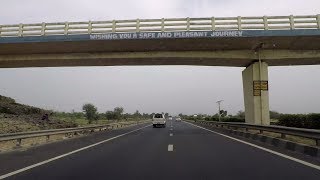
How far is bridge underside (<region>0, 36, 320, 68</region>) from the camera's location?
2958cm

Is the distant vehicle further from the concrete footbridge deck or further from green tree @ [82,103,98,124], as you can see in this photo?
green tree @ [82,103,98,124]

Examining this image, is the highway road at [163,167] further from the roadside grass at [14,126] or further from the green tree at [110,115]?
the green tree at [110,115]

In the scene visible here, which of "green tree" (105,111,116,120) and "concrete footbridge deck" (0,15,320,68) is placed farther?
"green tree" (105,111,116,120)

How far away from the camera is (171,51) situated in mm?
31641

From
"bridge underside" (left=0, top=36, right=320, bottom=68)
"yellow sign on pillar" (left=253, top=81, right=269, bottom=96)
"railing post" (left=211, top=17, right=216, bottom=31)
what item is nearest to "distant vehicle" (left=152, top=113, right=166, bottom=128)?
"bridge underside" (left=0, top=36, right=320, bottom=68)

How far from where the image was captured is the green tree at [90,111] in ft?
300

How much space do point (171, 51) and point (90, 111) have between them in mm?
62618

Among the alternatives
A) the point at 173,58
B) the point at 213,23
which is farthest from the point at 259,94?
the point at 173,58

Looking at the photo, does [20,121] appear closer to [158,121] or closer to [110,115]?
[158,121]

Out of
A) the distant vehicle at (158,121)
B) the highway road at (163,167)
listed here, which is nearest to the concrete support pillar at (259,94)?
the highway road at (163,167)

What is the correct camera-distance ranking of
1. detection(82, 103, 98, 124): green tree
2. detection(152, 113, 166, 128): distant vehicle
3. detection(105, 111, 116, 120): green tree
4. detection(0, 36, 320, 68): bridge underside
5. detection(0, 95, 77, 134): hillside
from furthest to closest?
detection(105, 111, 116, 120): green tree
detection(82, 103, 98, 124): green tree
detection(152, 113, 166, 128): distant vehicle
detection(0, 95, 77, 134): hillside
detection(0, 36, 320, 68): bridge underside

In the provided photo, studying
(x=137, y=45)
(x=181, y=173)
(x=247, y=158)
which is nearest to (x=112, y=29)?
(x=137, y=45)

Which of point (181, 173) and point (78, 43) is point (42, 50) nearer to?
point (78, 43)

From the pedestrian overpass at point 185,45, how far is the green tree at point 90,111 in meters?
57.5
